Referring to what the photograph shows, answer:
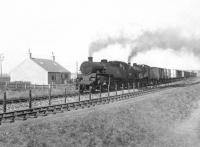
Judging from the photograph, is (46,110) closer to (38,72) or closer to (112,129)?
(112,129)

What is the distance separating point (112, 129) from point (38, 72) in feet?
159

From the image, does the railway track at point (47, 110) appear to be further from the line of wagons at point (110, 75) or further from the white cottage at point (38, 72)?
the white cottage at point (38, 72)

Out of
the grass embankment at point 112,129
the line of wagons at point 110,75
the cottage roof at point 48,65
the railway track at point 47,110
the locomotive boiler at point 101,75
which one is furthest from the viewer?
the cottage roof at point 48,65

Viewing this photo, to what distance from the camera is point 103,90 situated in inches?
1474

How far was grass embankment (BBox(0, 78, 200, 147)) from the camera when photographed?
13664 mm

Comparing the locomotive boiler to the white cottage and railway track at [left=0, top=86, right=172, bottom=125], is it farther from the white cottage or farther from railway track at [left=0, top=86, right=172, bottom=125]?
the white cottage

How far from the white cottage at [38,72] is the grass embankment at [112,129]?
3704 cm

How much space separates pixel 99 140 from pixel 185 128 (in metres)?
11.1

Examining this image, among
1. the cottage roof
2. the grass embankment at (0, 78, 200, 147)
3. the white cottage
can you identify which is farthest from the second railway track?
the cottage roof

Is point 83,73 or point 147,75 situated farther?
point 147,75

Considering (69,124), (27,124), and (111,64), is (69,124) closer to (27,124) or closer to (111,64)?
(27,124)

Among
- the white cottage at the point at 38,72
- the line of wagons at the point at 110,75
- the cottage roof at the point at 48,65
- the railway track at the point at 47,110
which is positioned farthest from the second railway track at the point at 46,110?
the cottage roof at the point at 48,65

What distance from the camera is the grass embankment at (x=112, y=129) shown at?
1366 centimetres

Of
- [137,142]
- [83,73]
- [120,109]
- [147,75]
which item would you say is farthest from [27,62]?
[137,142]
